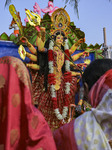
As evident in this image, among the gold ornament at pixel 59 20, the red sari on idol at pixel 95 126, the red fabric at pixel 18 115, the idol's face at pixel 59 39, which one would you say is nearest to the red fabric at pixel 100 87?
the red sari on idol at pixel 95 126

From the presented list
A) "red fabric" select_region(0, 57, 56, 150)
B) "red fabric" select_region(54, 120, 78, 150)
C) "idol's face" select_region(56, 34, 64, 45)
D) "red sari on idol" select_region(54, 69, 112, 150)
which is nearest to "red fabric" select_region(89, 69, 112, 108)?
"red sari on idol" select_region(54, 69, 112, 150)

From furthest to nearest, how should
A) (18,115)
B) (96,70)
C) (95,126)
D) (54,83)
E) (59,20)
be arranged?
(59,20), (54,83), (96,70), (95,126), (18,115)

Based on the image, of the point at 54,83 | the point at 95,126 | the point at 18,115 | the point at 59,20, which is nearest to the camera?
the point at 18,115

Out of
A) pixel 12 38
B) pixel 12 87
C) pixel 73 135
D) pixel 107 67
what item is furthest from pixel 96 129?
pixel 12 38

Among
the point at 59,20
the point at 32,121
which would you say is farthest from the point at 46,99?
the point at 32,121

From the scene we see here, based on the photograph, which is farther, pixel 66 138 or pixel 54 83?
pixel 54 83

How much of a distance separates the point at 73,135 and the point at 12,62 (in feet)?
1.58

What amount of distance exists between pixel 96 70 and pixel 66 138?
0.40 meters

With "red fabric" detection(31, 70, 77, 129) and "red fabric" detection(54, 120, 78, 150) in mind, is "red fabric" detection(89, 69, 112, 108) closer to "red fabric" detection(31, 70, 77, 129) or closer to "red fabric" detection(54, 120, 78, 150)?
"red fabric" detection(54, 120, 78, 150)

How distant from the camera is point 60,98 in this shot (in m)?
3.89

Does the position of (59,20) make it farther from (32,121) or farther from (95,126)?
(32,121)

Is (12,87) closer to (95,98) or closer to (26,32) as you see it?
(95,98)

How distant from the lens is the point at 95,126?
0.88m

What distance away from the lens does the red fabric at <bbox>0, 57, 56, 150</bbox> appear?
70 cm
